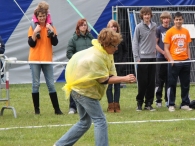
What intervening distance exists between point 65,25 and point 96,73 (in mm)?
10144

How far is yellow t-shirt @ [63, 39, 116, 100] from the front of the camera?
21.6ft

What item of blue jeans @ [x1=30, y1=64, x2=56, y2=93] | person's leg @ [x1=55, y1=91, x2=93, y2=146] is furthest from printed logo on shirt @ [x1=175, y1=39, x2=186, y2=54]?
person's leg @ [x1=55, y1=91, x2=93, y2=146]

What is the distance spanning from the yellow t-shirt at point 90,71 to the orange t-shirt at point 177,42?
3996 millimetres

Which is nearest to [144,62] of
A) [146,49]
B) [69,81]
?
[146,49]

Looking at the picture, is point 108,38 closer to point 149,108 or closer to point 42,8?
point 42,8

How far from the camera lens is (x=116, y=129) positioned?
28.1 ft

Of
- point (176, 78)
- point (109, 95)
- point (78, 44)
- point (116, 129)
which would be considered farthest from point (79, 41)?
point (116, 129)

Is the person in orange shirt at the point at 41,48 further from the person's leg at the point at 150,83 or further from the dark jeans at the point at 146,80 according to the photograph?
the person's leg at the point at 150,83

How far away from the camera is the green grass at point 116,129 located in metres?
7.71

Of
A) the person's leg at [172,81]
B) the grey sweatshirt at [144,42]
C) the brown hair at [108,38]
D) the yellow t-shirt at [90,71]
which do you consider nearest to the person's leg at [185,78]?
the person's leg at [172,81]

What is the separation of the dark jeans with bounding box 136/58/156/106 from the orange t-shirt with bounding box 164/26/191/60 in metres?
0.45

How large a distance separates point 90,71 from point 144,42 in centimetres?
427

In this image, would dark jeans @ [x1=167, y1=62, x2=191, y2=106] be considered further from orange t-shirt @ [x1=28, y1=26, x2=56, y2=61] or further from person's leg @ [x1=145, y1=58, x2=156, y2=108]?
orange t-shirt @ [x1=28, y1=26, x2=56, y2=61]

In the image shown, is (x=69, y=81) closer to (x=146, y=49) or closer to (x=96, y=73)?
(x=96, y=73)
